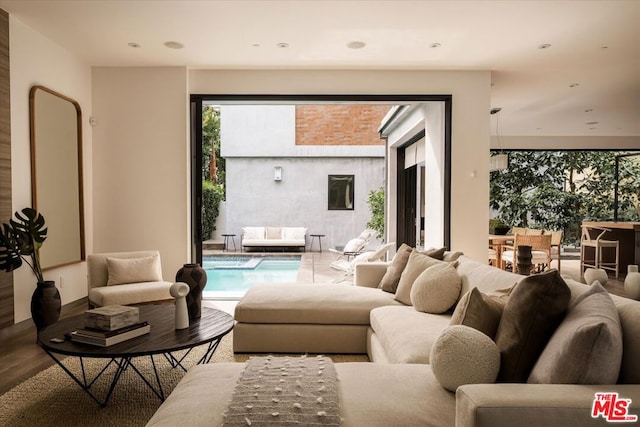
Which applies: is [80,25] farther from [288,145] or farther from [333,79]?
[288,145]

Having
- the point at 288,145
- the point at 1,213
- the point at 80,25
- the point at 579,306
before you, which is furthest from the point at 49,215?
the point at 288,145

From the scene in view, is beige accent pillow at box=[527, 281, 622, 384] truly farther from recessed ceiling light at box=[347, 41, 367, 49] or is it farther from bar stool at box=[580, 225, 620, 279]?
bar stool at box=[580, 225, 620, 279]

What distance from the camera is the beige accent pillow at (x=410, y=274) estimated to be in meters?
3.25

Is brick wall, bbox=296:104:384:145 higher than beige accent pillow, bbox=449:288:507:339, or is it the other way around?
brick wall, bbox=296:104:384:145

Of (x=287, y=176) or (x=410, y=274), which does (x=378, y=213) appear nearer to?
(x=287, y=176)

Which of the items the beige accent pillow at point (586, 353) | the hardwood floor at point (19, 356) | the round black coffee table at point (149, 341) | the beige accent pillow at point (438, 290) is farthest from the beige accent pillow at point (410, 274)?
the hardwood floor at point (19, 356)

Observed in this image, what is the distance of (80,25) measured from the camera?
4020 mm

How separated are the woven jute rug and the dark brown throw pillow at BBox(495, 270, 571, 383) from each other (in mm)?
1844

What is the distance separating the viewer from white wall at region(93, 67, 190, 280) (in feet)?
16.8

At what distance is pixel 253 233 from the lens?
11172 millimetres

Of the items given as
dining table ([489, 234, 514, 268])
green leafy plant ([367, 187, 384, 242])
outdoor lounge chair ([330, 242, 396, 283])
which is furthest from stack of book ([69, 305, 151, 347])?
green leafy plant ([367, 187, 384, 242])

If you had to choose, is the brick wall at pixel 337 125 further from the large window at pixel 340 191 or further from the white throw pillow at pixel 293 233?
the white throw pillow at pixel 293 233

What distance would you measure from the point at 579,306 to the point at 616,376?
27 centimetres

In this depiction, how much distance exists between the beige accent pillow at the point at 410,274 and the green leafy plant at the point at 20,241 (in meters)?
3.23
